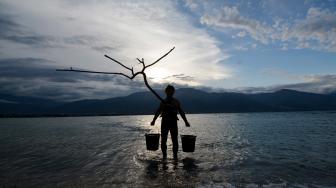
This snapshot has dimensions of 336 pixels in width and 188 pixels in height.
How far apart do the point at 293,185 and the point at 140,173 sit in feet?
15.1

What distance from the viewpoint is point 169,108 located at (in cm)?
1227

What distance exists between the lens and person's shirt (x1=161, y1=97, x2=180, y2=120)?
12204 millimetres

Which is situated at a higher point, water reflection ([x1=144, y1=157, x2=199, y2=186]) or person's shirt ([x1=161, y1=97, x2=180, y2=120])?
person's shirt ([x1=161, y1=97, x2=180, y2=120])

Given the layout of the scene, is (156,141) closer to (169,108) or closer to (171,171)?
(169,108)

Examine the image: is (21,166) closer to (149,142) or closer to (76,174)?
(76,174)

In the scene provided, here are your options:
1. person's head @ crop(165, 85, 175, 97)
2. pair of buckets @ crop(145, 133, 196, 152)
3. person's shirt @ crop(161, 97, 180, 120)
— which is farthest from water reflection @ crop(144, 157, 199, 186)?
person's head @ crop(165, 85, 175, 97)

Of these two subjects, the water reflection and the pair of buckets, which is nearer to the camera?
the water reflection

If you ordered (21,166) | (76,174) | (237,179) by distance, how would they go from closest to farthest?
1. (237,179)
2. (76,174)
3. (21,166)

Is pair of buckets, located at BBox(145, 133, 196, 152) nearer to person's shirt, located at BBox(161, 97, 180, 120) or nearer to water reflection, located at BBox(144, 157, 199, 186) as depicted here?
water reflection, located at BBox(144, 157, 199, 186)

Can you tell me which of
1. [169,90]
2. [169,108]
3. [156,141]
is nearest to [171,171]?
[156,141]

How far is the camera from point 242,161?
12.8 meters

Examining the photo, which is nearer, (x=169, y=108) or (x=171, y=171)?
(x=171, y=171)

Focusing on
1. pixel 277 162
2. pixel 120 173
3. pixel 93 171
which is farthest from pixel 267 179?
pixel 93 171

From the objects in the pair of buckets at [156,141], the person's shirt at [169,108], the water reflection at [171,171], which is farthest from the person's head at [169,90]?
the water reflection at [171,171]
